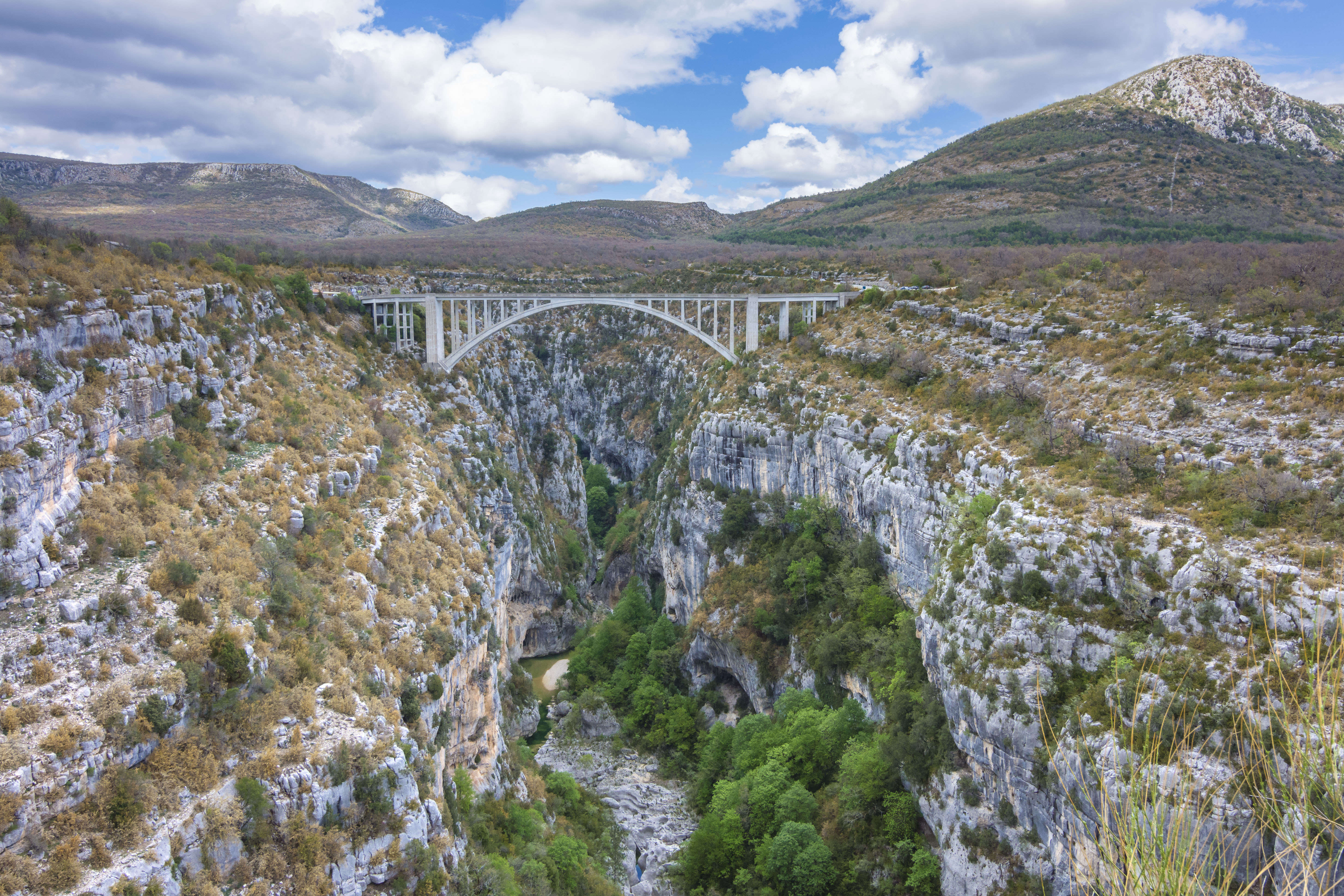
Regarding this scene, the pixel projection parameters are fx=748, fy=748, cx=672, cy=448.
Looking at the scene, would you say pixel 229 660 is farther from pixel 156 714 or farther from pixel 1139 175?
pixel 1139 175

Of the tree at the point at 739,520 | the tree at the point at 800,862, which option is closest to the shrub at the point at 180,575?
the tree at the point at 800,862

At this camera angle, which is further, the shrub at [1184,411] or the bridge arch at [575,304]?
the bridge arch at [575,304]

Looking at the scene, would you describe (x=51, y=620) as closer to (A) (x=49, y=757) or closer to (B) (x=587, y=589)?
(A) (x=49, y=757)

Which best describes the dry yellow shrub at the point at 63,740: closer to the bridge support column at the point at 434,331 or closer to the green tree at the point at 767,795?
the green tree at the point at 767,795

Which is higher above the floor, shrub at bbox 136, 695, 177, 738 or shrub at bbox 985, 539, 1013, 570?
shrub at bbox 985, 539, 1013, 570

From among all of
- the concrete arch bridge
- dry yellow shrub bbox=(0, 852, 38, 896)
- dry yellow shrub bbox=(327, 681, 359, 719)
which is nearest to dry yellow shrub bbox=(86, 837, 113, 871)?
dry yellow shrub bbox=(0, 852, 38, 896)

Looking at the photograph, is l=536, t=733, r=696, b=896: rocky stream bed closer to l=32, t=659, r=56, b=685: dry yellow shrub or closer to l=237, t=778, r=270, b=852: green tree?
l=237, t=778, r=270, b=852: green tree
